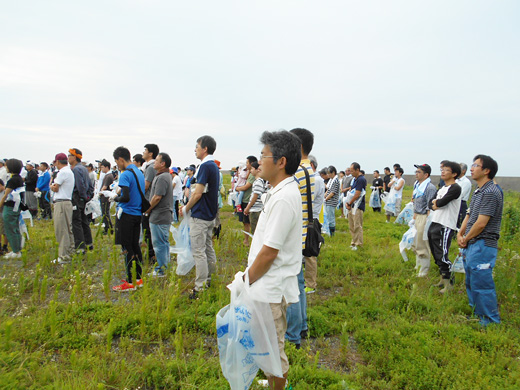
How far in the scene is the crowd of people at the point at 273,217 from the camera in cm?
214

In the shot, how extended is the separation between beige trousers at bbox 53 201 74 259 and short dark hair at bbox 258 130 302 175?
207 inches

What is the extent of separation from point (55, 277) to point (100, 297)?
1236 mm

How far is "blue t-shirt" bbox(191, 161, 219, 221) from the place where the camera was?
4445 millimetres

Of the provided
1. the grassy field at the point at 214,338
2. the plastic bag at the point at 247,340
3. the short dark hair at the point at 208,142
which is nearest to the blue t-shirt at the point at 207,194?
the short dark hair at the point at 208,142

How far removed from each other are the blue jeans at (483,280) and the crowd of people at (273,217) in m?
0.01

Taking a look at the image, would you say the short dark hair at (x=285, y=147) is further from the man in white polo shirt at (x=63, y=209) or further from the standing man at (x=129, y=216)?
the man in white polo shirt at (x=63, y=209)

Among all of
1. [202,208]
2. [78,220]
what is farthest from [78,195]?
[202,208]

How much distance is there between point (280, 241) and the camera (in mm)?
2002

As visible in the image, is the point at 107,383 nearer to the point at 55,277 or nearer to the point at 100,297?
the point at 100,297

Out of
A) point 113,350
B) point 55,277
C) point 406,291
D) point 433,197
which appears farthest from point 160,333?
point 433,197

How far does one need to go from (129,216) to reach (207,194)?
1.27m

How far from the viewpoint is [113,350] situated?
324 centimetres

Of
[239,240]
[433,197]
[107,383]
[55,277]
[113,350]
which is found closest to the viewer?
[107,383]

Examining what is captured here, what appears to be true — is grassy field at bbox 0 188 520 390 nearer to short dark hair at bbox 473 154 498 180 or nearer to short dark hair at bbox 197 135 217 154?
short dark hair at bbox 473 154 498 180
